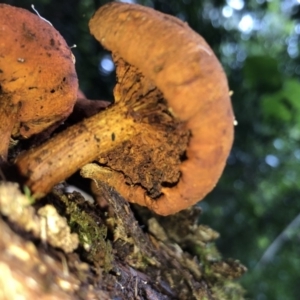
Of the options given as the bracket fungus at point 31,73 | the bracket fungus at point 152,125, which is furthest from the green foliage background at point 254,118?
the bracket fungus at point 152,125

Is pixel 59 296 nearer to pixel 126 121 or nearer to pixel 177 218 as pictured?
pixel 126 121

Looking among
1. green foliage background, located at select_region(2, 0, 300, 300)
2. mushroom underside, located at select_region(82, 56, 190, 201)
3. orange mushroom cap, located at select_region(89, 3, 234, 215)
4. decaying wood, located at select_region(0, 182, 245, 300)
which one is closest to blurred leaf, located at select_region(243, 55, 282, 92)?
green foliage background, located at select_region(2, 0, 300, 300)

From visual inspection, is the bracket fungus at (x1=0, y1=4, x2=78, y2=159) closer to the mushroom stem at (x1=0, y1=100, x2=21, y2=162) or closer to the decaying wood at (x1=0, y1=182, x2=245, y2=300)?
the mushroom stem at (x1=0, y1=100, x2=21, y2=162)

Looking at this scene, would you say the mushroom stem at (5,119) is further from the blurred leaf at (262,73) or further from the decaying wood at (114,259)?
the blurred leaf at (262,73)

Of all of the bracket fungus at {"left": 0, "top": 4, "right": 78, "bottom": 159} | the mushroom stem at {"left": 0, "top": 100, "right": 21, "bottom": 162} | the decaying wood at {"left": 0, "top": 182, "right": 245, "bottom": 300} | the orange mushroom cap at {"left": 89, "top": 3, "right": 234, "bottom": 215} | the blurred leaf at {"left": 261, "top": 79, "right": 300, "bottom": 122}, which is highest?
the blurred leaf at {"left": 261, "top": 79, "right": 300, "bottom": 122}

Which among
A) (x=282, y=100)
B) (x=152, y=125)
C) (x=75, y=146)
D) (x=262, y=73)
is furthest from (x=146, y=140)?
(x=282, y=100)

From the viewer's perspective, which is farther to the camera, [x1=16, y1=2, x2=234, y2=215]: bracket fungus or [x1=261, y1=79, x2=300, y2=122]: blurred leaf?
[x1=261, y1=79, x2=300, y2=122]: blurred leaf

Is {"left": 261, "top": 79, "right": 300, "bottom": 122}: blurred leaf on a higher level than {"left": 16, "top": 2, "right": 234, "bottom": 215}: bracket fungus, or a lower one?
higher

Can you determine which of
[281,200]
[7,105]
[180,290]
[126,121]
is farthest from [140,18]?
[281,200]
